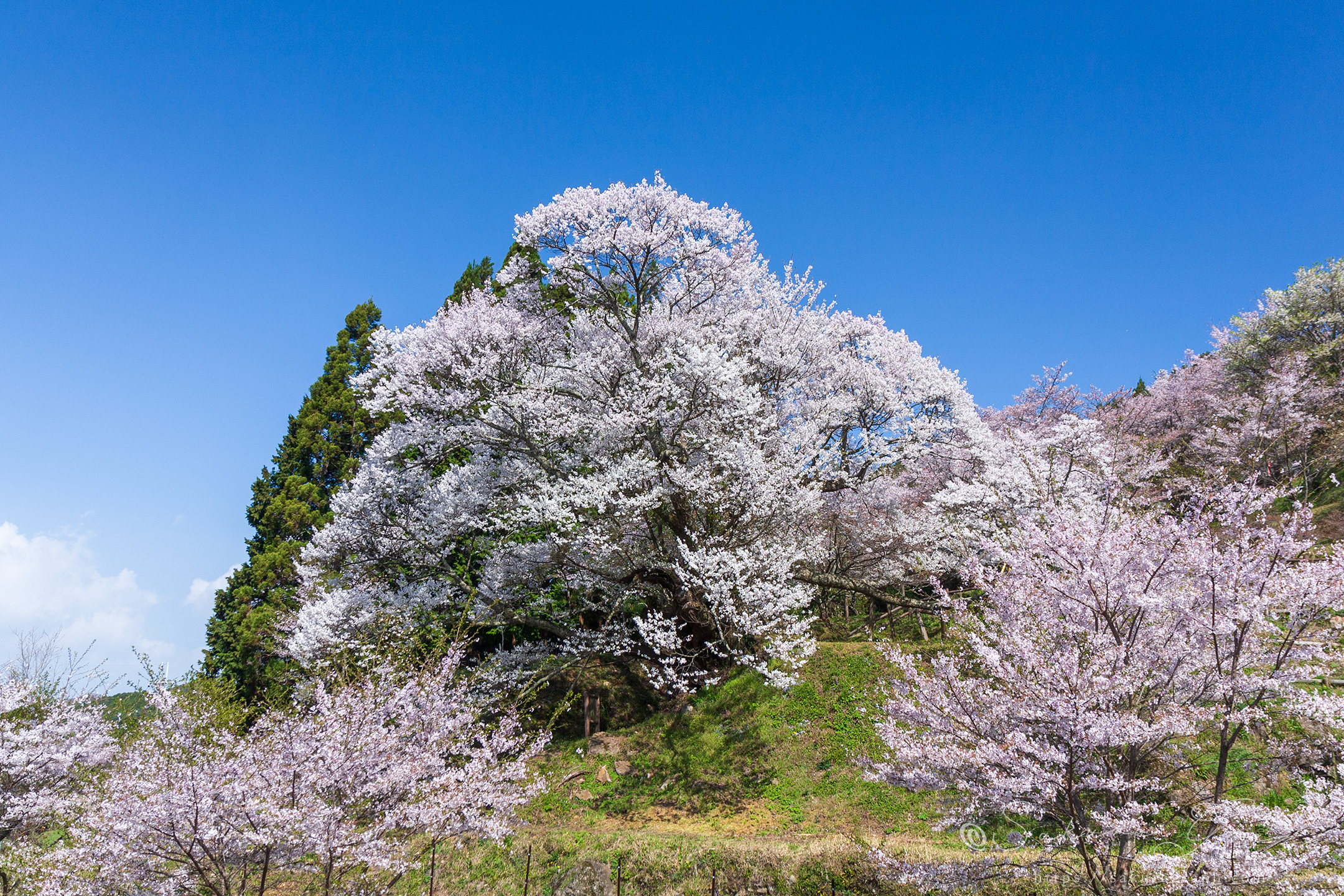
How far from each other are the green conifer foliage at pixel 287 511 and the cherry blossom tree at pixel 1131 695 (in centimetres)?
1903

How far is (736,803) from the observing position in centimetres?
1155

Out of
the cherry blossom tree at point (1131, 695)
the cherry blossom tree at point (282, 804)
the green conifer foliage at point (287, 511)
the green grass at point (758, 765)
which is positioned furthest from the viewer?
the green conifer foliage at point (287, 511)

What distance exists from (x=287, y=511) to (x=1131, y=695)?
26.0 metres

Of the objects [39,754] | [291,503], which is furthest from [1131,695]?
[291,503]

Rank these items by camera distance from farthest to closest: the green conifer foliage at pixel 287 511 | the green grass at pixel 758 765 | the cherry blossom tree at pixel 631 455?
1. the green conifer foliage at pixel 287 511
2. the cherry blossom tree at pixel 631 455
3. the green grass at pixel 758 765

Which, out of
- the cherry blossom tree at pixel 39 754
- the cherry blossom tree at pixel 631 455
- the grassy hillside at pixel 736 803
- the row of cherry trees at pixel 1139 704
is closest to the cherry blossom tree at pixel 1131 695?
the row of cherry trees at pixel 1139 704

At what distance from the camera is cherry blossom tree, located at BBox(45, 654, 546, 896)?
662cm

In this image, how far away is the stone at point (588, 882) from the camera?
936 cm

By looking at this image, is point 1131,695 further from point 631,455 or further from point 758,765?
point 631,455

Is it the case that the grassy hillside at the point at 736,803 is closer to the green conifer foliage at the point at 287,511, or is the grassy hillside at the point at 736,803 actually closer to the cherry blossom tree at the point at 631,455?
the cherry blossom tree at the point at 631,455

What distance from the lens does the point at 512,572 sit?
614 inches

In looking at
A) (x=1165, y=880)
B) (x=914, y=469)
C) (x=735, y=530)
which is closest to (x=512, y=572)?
(x=735, y=530)

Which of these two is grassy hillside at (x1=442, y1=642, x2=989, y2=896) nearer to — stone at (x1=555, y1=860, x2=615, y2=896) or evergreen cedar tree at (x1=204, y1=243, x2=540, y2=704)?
stone at (x1=555, y1=860, x2=615, y2=896)

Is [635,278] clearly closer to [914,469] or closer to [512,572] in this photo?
[512,572]
